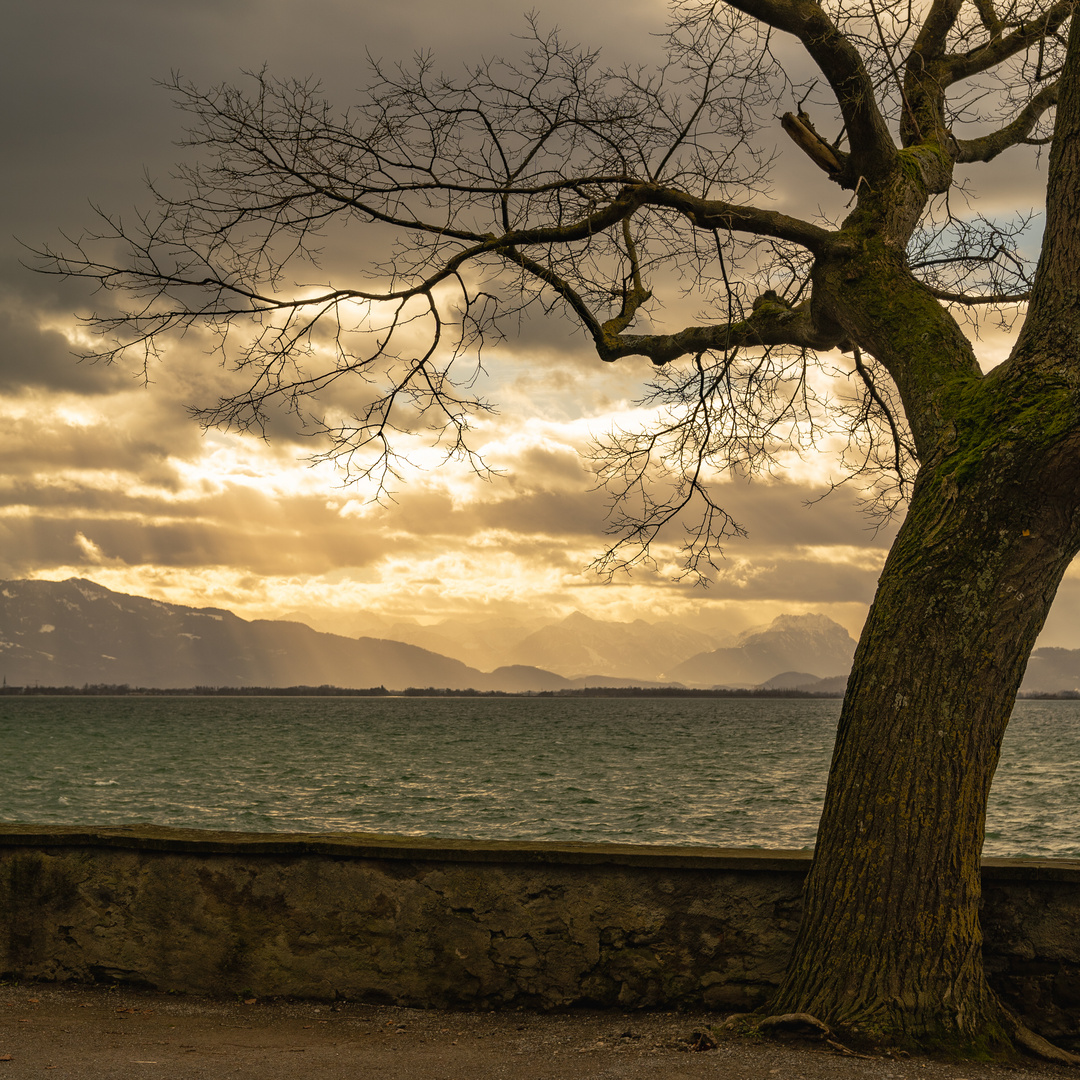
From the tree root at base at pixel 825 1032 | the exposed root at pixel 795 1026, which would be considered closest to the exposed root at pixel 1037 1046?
the tree root at base at pixel 825 1032

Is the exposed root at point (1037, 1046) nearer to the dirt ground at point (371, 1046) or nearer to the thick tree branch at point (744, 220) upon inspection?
the dirt ground at point (371, 1046)

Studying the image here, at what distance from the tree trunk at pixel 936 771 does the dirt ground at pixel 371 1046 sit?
27 centimetres

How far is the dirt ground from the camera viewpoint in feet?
12.3

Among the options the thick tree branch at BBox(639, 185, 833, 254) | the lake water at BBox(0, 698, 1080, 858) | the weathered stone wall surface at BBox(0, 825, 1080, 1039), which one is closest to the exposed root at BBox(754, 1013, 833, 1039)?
the weathered stone wall surface at BBox(0, 825, 1080, 1039)

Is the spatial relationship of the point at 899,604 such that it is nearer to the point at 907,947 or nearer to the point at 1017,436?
the point at 1017,436

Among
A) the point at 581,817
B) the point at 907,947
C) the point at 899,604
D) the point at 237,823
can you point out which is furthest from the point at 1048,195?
the point at 237,823

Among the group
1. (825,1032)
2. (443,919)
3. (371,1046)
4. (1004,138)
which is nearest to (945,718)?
(825,1032)

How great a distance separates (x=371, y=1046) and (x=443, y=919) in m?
0.67

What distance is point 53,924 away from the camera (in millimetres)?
4867

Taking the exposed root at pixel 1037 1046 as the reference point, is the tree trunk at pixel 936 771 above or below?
above

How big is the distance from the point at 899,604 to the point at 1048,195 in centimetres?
212

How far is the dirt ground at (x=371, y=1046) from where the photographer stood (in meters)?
3.74

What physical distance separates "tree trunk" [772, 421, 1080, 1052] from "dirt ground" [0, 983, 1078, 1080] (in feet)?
0.88

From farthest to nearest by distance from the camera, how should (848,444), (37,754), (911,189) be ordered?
1. (37,754)
2. (848,444)
3. (911,189)
